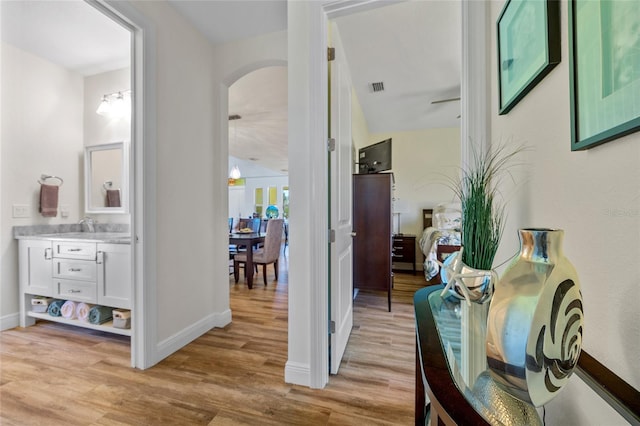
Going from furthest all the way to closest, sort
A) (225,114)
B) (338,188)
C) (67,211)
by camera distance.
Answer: (67,211) < (225,114) < (338,188)

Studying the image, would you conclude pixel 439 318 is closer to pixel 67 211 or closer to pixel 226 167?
pixel 226 167

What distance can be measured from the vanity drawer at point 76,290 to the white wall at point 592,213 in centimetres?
303

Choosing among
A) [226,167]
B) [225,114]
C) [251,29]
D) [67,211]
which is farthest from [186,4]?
[67,211]

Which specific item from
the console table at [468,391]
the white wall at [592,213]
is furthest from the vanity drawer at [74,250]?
the white wall at [592,213]

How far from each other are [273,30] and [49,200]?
9.17ft

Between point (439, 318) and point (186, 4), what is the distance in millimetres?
2725

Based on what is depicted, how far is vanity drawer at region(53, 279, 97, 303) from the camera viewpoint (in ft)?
7.42

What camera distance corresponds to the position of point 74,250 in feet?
7.55

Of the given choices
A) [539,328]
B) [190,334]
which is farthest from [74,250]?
[539,328]

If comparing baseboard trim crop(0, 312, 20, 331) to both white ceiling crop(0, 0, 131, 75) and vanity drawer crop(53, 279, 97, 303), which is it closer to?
vanity drawer crop(53, 279, 97, 303)

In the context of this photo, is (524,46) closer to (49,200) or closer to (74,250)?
(74,250)

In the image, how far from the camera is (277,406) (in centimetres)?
149

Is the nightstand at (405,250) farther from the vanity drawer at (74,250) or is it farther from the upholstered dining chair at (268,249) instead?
the vanity drawer at (74,250)

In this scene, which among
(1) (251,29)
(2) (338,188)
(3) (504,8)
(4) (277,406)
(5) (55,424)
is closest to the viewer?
(3) (504,8)
